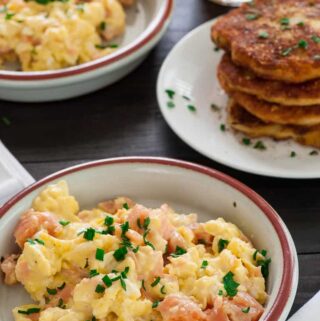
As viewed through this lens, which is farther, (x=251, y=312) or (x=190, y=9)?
(x=190, y=9)

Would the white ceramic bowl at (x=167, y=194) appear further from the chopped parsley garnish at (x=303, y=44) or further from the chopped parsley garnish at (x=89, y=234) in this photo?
the chopped parsley garnish at (x=303, y=44)

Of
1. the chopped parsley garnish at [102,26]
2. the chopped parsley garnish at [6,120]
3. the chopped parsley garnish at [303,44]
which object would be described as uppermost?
the chopped parsley garnish at [303,44]

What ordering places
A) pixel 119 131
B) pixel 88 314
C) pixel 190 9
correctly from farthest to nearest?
1. pixel 190 9
2. pixel 119 131
3. pixel 88 314

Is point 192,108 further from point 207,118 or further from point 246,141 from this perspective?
point 246,141

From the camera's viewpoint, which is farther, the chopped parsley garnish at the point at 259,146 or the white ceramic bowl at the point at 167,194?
the chopped parsley garnish at the point at 259,146

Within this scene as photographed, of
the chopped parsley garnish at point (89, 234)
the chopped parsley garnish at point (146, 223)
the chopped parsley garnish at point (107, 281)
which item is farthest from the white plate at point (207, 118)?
the chopped parsley garnish at point (107, 281)

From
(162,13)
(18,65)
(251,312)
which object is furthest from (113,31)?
(251,312)

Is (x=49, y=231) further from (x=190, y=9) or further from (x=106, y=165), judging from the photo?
(x=190, y=9)
